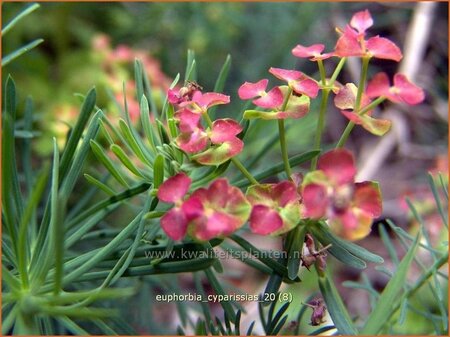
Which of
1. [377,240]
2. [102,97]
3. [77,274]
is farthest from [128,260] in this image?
[377,240]

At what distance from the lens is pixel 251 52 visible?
192cm

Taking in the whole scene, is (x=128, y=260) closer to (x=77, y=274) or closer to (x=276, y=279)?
(x=77, y=274)

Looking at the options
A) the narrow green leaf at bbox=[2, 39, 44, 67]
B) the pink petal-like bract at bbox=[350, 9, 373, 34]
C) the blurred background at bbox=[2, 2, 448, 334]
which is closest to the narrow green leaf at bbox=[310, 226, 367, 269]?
the pink petal-like bract at bbox=[350, 9, 373, 34]

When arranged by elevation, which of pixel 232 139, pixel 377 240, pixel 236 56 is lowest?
pixel 377 240

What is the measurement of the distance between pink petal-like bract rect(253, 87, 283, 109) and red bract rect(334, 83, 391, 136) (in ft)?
0.19

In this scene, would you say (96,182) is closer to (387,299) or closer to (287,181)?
(287,181)

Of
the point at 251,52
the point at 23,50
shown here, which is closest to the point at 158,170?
the point at 23,50

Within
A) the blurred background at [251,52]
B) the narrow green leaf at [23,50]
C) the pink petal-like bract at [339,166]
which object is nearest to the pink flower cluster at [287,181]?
the pink petal-like bract at [339,166]

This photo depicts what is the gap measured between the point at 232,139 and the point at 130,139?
0.11 metres

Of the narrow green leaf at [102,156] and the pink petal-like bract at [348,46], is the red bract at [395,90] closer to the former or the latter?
the pink petal-like bract at [348,46]

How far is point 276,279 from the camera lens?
2.08 ft

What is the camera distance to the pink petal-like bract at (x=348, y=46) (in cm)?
56

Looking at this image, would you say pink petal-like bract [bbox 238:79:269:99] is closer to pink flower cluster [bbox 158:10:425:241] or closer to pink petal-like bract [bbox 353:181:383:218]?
pink flower cluster [bbox 158:10:425:241]

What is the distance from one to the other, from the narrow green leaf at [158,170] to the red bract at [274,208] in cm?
9
